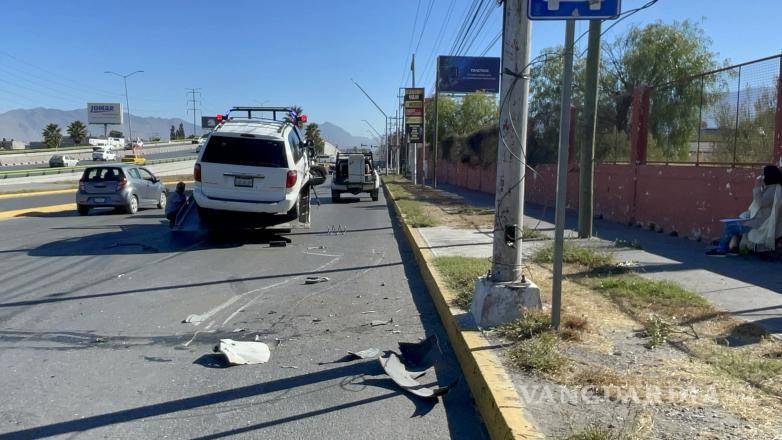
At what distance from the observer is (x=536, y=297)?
5750mm

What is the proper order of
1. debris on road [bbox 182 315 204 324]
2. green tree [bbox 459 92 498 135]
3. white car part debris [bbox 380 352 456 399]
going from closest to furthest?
white car part debris [bbox 380 352 456 399], debris on road [bbox 182 315 204 324], green tree [bbox 459 92 498 135]

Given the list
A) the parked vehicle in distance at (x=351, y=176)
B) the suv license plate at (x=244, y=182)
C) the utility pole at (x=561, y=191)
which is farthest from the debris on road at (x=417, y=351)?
the parked vehicle in distance at (x=351, y=176)

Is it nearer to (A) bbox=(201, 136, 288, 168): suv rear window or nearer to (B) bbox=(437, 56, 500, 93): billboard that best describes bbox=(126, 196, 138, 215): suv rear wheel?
(A) bbox=(201, 136, 288, 168): suv rear window

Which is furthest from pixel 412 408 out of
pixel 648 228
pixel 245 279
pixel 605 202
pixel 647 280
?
pixel 605 202

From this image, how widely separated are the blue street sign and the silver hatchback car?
16155mm

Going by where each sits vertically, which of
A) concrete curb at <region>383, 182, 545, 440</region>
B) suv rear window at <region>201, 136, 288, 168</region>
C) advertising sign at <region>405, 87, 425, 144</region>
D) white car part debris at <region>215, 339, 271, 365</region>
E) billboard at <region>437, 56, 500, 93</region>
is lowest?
white car part debris at <region>215, 339, 271, 365</region>

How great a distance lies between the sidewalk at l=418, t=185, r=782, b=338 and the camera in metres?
6.35

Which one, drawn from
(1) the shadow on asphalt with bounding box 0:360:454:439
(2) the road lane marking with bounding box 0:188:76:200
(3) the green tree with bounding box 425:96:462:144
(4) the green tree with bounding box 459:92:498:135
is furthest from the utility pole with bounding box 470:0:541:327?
(3) the green tree with bounding box 425:96:462:144

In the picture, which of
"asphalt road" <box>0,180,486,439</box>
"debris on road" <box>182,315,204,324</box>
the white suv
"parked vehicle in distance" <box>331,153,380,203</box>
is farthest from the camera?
"parked vehicle in distance" <box>331,153,380,203</box>

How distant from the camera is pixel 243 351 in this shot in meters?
5.46

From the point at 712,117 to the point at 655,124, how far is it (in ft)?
8.07

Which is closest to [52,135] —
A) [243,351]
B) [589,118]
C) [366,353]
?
[589,118]

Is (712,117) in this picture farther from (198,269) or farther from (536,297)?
(198,269)

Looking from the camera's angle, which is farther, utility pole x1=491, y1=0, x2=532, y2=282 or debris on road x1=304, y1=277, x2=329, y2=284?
debris on road x1=304, y1=277, x2=329, y2=284
